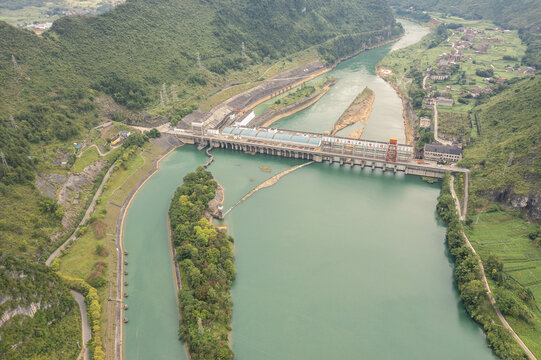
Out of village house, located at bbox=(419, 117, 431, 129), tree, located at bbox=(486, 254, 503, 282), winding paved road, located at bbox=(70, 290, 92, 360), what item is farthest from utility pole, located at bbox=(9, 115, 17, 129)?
village house, located at bbox=(419, 117, 431, 129)

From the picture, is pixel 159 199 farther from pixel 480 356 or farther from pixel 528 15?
pixel 528 15

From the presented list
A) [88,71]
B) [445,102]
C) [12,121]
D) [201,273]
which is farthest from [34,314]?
[445,102]

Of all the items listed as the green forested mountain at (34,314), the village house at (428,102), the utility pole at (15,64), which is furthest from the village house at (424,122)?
the utility pole at (15,64)

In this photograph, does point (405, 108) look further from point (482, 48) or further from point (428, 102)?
point (482, 48)

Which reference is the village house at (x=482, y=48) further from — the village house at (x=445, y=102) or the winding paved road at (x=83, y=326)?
the winding paved road at (x=83, y=326)

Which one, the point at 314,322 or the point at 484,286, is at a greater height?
the point at 484,286

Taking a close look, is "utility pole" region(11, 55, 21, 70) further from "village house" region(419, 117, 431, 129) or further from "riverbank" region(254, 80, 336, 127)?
"village house" region(419, 117, 431, 129)

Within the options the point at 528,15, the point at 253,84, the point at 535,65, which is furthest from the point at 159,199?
the point at 528,15
